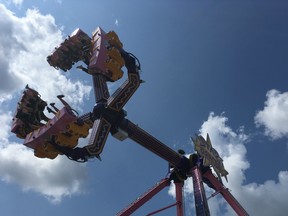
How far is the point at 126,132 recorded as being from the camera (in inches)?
822

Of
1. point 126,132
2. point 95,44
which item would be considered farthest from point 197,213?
point 95,44

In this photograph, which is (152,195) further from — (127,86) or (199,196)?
(127,86)

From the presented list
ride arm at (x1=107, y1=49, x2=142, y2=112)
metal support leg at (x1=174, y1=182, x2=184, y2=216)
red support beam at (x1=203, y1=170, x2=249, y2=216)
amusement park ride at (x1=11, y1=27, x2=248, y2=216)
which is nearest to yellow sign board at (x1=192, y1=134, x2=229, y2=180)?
amusement park ride at (x1=11, y1=27, x2=248, y2=216)

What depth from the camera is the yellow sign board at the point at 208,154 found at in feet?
82.7

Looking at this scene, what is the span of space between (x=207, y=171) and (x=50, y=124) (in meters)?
12.1

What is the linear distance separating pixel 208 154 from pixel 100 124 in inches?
375

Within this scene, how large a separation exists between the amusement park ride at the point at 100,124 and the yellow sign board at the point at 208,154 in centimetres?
8

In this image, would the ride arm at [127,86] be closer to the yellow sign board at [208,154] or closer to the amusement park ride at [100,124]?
the amusement park ride at [100,124]

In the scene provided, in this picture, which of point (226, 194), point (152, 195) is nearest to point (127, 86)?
point (152, 195)

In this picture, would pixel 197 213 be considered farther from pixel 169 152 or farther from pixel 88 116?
pixel 88 116

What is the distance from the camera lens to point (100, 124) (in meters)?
19.3

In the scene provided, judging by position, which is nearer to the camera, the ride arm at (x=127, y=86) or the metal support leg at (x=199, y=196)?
the ride arm at (x=127, y=86)

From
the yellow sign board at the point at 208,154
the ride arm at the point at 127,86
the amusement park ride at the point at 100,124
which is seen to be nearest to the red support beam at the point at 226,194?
the amusement park ride at the point at 100,124

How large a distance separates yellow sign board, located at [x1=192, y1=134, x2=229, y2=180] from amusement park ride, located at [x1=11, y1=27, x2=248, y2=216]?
3.1 inches
